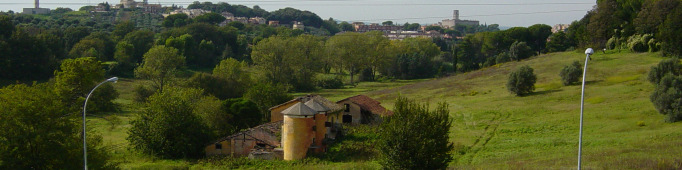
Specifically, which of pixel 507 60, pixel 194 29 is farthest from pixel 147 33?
pixel 507 60

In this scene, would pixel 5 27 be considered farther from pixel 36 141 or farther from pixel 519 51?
pixel 519 51

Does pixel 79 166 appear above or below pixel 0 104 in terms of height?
below

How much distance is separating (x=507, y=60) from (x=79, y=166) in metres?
73.6

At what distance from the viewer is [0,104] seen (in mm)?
28047

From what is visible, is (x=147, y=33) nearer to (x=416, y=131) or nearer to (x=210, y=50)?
(x=210, y=50)

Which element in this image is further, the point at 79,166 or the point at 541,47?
the point at 541,47

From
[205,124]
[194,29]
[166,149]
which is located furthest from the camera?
[194,29]

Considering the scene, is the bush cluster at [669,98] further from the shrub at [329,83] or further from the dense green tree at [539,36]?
the dense green tree at [539,36]

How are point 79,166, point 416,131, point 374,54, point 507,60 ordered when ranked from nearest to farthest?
point 416,131 < point 79,166 < point 507,60 < point 374,54

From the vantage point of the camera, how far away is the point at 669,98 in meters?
34.8

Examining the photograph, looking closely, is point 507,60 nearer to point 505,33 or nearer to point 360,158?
point 505,33

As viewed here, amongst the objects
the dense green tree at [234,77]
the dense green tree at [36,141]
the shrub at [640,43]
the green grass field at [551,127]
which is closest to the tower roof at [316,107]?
the green grass field at [551,127]

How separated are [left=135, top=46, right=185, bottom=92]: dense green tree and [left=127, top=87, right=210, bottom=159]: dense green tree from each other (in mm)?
22936

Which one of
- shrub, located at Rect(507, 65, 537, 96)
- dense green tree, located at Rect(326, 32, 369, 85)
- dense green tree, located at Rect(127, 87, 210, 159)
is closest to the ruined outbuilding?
shrub, located at Rect(507, 65, 537, 96)
